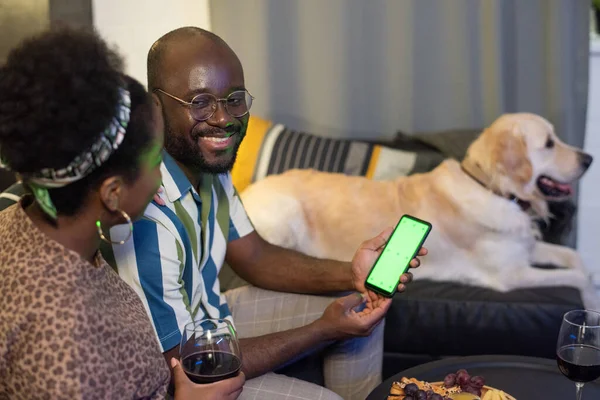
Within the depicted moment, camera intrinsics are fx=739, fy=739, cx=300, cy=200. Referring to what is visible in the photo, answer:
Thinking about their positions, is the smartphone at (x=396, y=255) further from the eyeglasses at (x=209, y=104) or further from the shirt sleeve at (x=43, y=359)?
the shirt sleeve at (x=43, y=359)

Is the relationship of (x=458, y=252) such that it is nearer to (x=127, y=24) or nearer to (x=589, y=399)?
(x=589, y=399)

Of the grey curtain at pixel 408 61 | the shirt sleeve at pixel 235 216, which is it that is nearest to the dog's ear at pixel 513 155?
the grey curtain at pixel 408 61

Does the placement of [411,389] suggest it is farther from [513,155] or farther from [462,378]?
[513,155]

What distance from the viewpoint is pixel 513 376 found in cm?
155

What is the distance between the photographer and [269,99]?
10.2ft

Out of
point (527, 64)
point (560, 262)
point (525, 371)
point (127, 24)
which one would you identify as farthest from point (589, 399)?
point (127, 24)

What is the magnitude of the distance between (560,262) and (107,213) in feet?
6.41

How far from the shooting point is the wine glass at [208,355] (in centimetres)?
120

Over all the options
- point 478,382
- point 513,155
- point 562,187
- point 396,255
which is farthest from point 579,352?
point 562,187

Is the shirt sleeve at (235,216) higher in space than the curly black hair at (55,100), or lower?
lower

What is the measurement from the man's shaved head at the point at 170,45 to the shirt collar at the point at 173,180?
177 millimetres

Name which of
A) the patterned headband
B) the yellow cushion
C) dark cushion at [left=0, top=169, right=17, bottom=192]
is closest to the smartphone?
the patterned headband

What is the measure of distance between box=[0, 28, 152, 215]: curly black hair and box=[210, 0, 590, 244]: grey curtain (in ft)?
6.75

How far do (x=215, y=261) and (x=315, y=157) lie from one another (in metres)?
1.15
